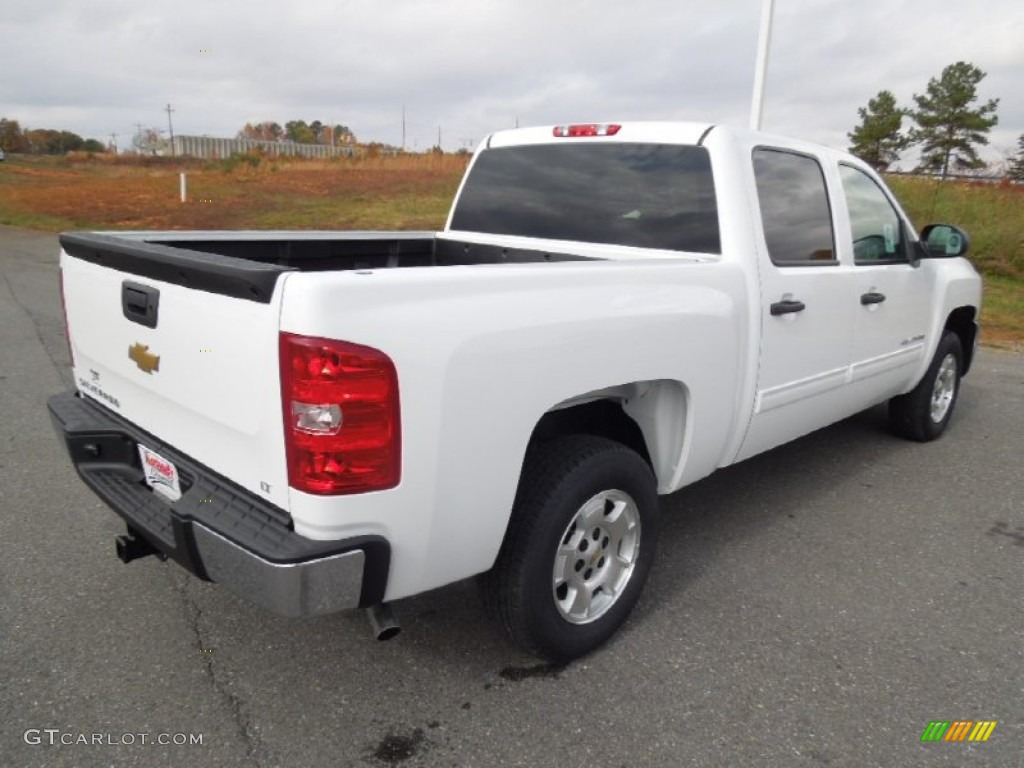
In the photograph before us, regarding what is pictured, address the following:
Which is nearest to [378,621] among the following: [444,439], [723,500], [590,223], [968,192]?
[444,439]

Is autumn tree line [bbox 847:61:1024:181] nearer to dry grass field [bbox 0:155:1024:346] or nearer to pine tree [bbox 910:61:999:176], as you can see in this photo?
pine tree [bbox 910:61:999:176]

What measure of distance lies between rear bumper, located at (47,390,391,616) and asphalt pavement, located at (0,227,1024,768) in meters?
0.53

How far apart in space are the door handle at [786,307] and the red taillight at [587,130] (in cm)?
114

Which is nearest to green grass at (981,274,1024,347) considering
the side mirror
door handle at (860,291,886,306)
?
the side mirror

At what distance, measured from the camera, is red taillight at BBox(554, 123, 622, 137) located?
3577 mm

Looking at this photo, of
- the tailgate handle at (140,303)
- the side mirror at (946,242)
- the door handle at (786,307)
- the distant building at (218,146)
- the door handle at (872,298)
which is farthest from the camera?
the distant building at (218,146)

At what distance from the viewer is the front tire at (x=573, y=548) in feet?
7.71

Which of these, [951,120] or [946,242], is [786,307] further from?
[951,120]

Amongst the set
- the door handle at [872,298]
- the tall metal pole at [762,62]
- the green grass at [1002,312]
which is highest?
the tall metal pole at [762,62]

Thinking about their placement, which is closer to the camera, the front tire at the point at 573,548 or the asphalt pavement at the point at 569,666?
the asphalt pavement at the point at 569,666

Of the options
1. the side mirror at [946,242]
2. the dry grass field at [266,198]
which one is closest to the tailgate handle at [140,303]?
the side mirror at [946,242]

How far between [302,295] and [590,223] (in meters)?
2.06

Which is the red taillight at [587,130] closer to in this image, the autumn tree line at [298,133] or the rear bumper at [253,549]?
the rear bumper at [253,549]

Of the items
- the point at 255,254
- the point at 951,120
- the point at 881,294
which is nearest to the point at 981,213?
the point at 881,294
